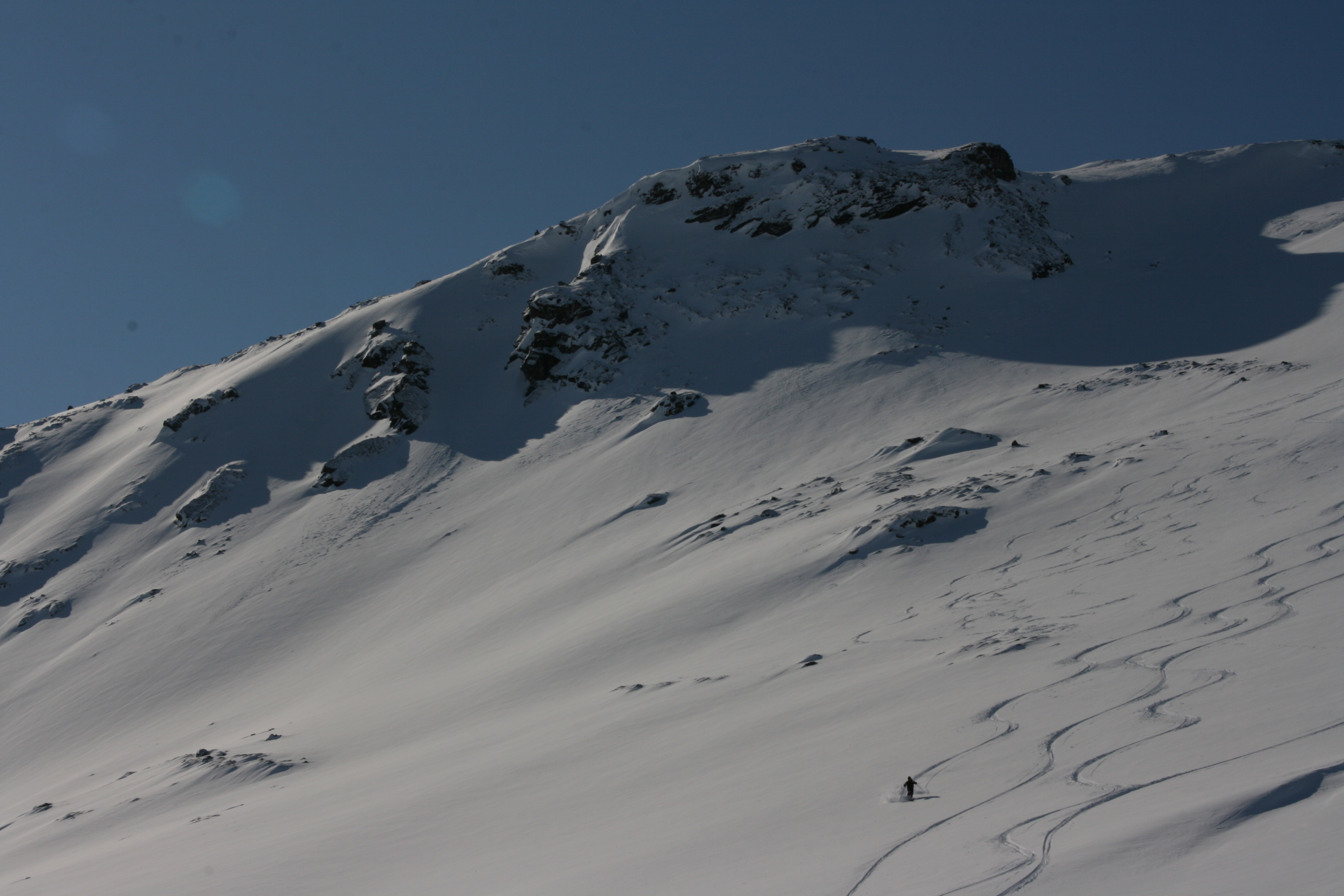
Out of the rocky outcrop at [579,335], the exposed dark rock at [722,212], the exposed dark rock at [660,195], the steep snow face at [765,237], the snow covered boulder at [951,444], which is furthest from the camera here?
the exposed dark rock at [660,195]

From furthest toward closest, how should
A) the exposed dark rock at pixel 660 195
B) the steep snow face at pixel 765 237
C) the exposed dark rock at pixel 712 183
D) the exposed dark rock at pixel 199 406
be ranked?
the exposed dark rock at pixel 660 195
the exposed dark rock at pixel 712 183
the exposed dark rock at pixel 199 406
the steep snow face at pixel 765 237

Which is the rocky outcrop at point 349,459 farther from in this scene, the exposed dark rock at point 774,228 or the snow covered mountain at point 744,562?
the exposed dark rock at point 774,228

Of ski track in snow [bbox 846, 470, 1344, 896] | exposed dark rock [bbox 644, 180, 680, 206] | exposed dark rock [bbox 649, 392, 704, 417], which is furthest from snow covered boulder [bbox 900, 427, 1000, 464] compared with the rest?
exposed dark rock [bbox 644, 180, 680, 206]

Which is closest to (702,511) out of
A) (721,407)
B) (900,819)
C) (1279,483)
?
(721,407)

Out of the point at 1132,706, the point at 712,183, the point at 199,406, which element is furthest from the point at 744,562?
the point at 712,183

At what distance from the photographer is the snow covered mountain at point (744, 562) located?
8008 mm

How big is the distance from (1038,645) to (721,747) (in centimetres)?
500

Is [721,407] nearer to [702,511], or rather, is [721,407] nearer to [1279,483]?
[702,511]

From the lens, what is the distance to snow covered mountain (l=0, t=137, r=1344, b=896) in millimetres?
8008

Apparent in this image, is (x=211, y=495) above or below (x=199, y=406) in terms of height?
below

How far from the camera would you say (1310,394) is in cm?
2142

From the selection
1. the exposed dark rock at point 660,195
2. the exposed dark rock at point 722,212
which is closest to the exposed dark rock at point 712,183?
the exposed dark rock at point 660,195

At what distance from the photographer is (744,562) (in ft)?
69.9

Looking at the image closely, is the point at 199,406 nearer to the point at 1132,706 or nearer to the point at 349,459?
the point at 349,459
